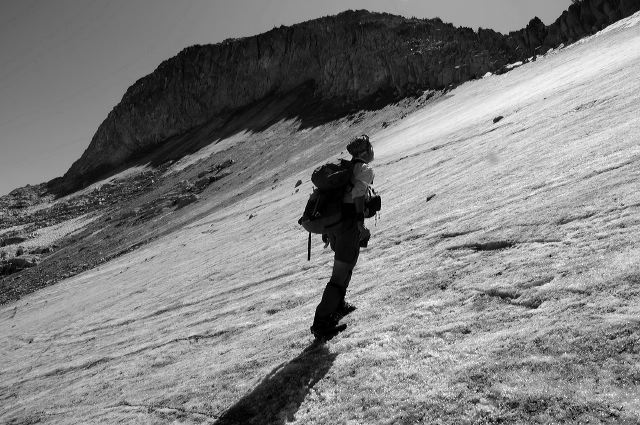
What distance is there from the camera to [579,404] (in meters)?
2.47

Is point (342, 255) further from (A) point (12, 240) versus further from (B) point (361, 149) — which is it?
(A) point (12, 240)

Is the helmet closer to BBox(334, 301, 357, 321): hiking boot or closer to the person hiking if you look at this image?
the person hiking

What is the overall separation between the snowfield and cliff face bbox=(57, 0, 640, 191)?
2974cm

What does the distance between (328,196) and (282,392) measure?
1.82 m

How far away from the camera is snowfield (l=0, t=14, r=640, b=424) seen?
115 inches

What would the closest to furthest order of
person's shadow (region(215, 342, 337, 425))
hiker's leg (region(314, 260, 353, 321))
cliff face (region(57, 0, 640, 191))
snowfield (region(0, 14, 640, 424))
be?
snowfield (region(0, 14, 640, 424)), person's shadow (region(215, 342, 337, 425)), hiker's leg (region(314, 260, 353, 321)), cliff face (region(57, 0, 640, 191))

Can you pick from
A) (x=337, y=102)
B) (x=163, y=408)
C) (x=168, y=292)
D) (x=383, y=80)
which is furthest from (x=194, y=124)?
(x=163, y=408)

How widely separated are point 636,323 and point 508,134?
8.36 meters

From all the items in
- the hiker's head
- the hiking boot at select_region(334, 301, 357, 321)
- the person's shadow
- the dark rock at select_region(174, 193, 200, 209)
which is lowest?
the person's shadow

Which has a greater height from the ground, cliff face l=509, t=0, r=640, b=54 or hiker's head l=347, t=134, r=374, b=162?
cliff face l=509, t=0, r=640, b=54

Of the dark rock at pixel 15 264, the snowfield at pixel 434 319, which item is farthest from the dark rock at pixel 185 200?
the snowfield at pixel 434 319

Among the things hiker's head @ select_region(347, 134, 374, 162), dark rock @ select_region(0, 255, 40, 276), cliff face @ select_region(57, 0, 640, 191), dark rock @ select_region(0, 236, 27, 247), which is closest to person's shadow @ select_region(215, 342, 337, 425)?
hiker's head @ select_region(347, 134, 374, 162)

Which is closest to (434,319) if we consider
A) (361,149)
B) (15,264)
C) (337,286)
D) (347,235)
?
(337,286)

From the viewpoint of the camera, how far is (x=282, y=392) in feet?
12.8
